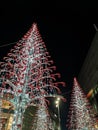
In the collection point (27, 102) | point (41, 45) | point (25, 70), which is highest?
point (41, 45)

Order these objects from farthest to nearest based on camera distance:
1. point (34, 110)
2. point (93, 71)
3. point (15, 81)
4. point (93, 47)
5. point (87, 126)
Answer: point (93, 47) → point (93, 71) → point (34, 110) → point (87, 126) → point (15, 81)

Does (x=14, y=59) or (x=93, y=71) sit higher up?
(x=93, y=71)

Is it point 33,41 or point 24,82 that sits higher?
point 33,41

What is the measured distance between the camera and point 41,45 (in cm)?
1365

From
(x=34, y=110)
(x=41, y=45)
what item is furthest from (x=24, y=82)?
(x=34, y=110)

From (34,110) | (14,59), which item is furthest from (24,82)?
(34,110)

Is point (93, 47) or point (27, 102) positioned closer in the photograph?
point (27, 102)

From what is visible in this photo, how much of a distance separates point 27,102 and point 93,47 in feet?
137

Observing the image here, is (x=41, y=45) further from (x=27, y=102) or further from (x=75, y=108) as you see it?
(x=75, y=108)

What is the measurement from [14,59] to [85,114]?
1707 centimetres

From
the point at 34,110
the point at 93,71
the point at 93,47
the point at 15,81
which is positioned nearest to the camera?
the point at 15,81

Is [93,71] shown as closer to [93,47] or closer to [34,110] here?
[93,47]

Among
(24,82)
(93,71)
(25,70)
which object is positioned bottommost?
(24,82)

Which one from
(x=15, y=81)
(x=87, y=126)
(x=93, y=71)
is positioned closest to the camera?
(x=15, y=81)
